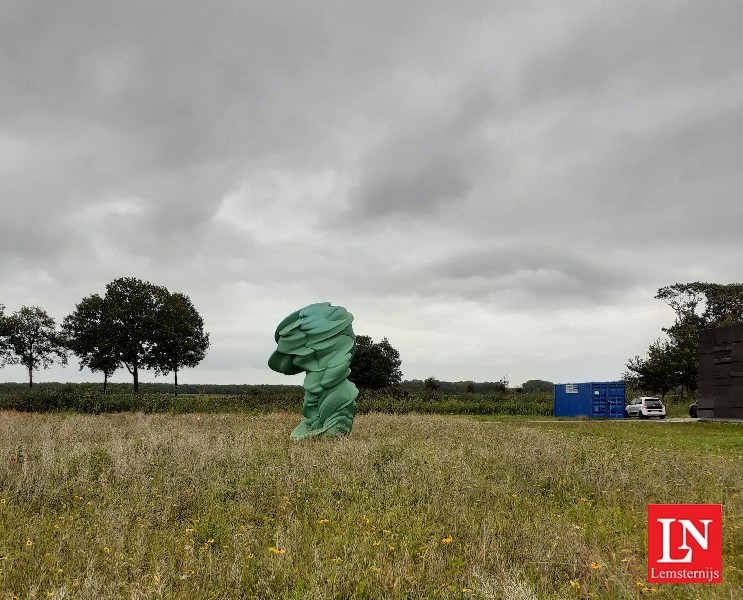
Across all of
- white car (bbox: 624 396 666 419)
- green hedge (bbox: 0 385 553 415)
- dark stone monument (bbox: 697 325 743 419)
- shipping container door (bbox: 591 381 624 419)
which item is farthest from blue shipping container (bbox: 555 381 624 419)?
dark stone monument (bbox: 697 325 743 419)

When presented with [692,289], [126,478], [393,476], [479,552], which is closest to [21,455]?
[126,478]

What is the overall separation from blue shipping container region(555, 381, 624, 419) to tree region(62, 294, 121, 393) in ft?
125

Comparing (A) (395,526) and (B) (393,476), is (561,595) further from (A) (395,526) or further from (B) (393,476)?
(B) (393,476)

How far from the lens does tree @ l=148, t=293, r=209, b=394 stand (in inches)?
2047

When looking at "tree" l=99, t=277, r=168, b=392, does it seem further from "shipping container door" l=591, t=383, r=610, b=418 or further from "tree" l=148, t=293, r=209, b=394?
"shipping container door" l=591, t=383, r=610, b=418

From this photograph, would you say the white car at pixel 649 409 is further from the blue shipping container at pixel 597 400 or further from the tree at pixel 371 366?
the tree at pixel 371 366

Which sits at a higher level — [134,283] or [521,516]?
[134,283]

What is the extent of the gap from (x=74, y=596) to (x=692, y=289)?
5805 cm

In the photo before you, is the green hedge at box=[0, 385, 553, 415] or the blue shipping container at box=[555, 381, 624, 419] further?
the blue shipping container at box=[555, 381, 624, 419]

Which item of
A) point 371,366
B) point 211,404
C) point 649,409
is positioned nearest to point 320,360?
point 211,404

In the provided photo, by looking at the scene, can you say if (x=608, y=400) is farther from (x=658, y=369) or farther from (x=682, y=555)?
(x=682, y=555)

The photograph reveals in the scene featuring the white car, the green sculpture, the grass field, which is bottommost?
the white car

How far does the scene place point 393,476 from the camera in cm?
880

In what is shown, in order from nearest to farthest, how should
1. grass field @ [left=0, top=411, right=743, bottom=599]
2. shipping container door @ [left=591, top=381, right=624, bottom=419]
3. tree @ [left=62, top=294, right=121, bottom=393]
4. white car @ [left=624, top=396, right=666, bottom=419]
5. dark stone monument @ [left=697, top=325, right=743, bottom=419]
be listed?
grass field @ [left=0, top=411, right=743, bottom=599], dark stone monument @ [left=697, top=325, right=743, bottom=419], white car @ [left=624, top=396, right=666, bottom=419], shipping container door @ [left=591, top=381, right=624, bottom=419], tree @ [left=62, top=294, right=121, bottom=393]
